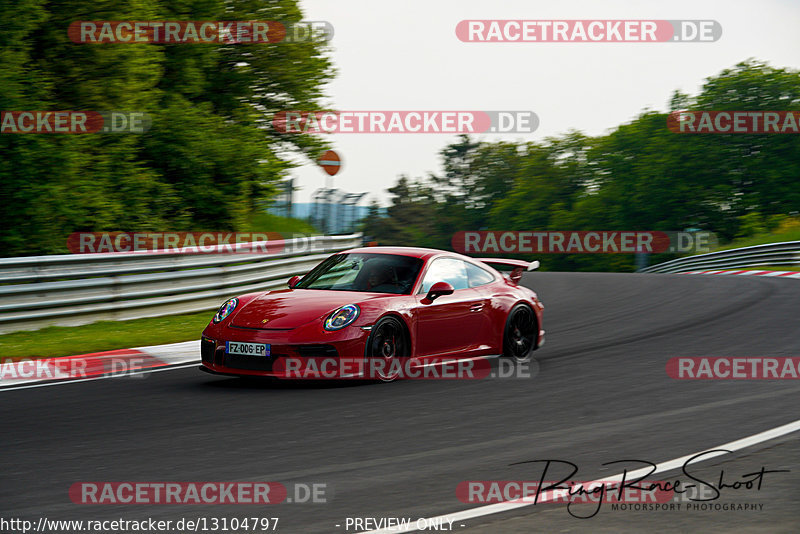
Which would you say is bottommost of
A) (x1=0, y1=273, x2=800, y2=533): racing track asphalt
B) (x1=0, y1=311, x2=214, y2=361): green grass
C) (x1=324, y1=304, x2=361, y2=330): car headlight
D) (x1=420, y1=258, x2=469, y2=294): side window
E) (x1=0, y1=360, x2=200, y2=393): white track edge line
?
(x1=0, y1=273, x2=800, y2=533): racing track asphalt

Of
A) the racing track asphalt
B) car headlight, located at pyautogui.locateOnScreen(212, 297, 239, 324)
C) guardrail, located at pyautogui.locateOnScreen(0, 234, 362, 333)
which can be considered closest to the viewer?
the racing track asphalt

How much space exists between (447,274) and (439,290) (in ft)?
2.33

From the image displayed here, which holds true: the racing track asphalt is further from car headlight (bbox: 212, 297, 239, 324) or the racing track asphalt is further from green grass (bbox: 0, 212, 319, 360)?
green grass (bbox: 0, 212, 319, 360)

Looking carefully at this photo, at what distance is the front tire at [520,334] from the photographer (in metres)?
10.1

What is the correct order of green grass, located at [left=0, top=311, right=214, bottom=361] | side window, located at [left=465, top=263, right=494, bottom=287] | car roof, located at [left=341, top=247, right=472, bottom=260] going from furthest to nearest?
green grass, located at [left=0, top=311, right=214, bottom=361] < side window, located at [left=465, top=263, right=494, bottom=287] < car roof, located at [left=341, top=247, right=472, bottom=260]

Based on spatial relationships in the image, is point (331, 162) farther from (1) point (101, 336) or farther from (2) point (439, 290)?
(2) point (439, 290)

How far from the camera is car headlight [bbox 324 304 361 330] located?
831 cm

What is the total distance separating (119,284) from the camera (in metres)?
12.8

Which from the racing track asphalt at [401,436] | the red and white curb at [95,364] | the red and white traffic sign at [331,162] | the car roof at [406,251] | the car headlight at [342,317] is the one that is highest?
the red and white traffic sign at [331,162]

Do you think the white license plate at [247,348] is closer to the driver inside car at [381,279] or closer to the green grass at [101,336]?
the driver inside car at [381,279]

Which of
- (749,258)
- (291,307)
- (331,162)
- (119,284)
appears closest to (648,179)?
(749,258)

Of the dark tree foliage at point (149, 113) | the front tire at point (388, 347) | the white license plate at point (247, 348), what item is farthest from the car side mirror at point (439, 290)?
the dark tree foliage at point (149, 113)

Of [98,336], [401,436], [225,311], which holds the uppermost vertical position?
[225,311]

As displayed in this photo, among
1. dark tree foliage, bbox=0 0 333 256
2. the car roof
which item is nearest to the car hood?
the car roof
